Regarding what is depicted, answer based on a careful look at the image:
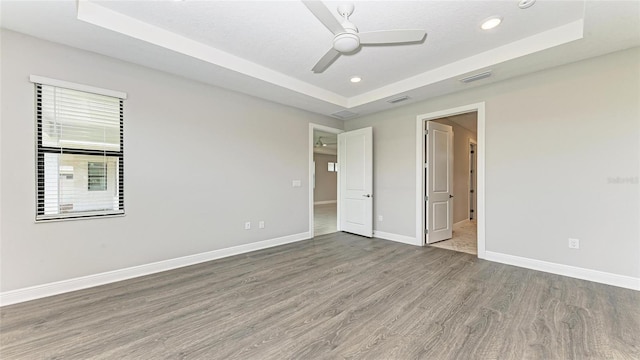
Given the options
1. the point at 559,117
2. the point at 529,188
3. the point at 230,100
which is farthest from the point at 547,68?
the point at 230,100

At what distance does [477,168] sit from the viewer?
4.02 m

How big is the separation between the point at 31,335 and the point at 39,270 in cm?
93

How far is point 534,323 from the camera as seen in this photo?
213 centimetres

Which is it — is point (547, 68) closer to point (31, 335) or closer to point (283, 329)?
point (283, 329)

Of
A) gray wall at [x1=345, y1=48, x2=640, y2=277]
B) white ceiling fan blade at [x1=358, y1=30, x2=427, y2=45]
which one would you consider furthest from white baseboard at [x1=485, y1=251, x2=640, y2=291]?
→ white ceiling fan blade at [x1=358, y1=30, x2=427, y2=45]

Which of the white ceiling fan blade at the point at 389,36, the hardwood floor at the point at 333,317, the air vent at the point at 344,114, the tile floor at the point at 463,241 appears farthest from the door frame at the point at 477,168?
the white ceiling fan blade at the point at 389,36

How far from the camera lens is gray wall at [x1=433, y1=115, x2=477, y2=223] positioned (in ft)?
21.4

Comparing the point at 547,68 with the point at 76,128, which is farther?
the point at 547,68

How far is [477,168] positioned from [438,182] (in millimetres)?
893

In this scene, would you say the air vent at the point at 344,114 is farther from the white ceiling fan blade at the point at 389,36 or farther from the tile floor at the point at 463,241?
the tile floor at the point at 463,241

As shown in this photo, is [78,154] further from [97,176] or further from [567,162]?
[567,162]

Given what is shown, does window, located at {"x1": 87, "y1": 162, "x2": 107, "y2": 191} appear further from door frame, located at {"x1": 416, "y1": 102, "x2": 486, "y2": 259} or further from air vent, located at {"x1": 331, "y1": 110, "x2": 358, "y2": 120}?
door frame, located at {"x1": 416, "y1": 102, "x2": 486, "y2": 259}

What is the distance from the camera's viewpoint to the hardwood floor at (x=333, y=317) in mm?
1812

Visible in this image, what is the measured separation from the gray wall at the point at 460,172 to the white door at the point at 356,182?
258 centimetres
